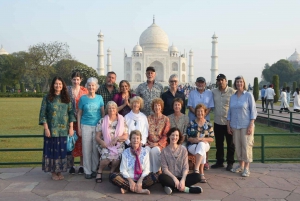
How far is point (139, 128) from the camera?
4.02 m

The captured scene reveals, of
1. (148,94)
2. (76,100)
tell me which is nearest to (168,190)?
(148,94)

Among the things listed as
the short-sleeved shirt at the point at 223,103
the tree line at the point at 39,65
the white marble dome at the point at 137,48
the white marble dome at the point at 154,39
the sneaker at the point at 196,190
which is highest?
the white marble dome at the point at 154,39

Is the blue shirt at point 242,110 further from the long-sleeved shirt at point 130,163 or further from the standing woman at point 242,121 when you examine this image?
the long-sleeved shirt at point 130,163

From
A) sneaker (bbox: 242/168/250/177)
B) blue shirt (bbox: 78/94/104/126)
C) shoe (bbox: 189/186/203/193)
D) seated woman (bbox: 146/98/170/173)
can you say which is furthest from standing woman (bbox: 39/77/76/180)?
sneaker (bbox: 242/168/250/177)

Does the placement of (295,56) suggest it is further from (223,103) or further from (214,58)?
(223,103)

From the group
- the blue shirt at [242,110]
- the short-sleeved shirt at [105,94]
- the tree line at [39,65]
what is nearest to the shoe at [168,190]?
the blue shirt at [242,110]

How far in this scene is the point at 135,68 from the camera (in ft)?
149

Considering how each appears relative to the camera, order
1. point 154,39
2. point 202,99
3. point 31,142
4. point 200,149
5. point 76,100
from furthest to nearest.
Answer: point 154,39 < point 31,142 < point 202,99 < point 76,100 < point 200,149

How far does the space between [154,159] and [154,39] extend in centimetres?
4379

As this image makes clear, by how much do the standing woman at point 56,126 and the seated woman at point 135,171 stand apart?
2.73ft

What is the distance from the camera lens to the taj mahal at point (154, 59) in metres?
44.2

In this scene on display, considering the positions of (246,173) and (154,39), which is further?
(154,39)

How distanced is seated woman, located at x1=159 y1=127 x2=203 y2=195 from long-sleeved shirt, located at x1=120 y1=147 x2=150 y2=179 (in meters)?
0.19

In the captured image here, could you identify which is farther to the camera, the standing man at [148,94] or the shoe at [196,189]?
the standing man at [148,94]
